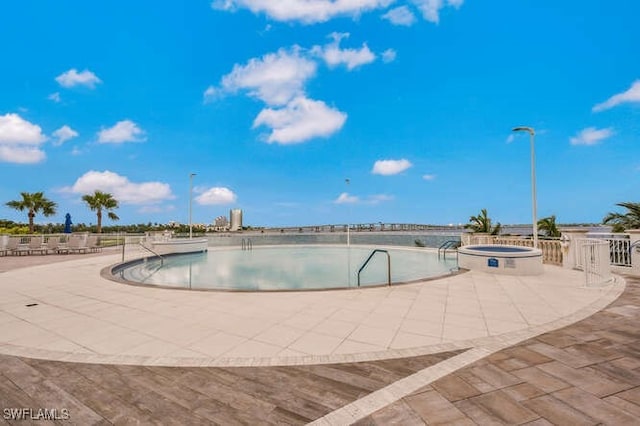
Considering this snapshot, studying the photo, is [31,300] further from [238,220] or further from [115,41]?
[238,220]

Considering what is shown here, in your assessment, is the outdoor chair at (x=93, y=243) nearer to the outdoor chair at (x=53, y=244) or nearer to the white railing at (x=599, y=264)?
the outdoor chair at (x=53, y=244)

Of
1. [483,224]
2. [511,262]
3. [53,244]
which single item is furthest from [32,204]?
[483,224]

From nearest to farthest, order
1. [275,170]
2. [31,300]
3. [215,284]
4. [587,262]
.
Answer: [31,300] → [587,262] → [215,284] → [275,170]

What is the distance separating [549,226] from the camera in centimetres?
1369

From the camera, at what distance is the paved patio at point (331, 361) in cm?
201

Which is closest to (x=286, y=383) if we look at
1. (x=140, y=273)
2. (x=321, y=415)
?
(x=321, y=415)

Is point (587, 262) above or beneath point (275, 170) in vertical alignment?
beneath

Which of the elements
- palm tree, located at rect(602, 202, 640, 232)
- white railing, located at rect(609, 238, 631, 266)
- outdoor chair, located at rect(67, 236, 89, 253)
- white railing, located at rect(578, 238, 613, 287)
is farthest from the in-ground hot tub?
outdoor chair, located at rect(67, 236, 89, 253)

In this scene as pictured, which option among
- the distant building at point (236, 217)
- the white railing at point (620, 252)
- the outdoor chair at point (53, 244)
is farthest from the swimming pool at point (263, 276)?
the distant building at point (236, 217)

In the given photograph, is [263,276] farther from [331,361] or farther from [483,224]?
[483,224]

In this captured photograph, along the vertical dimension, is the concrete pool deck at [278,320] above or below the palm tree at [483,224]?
below

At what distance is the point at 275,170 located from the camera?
3344 cm

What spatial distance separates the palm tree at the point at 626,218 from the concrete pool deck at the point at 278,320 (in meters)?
7.09

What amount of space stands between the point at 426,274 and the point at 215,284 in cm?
741
